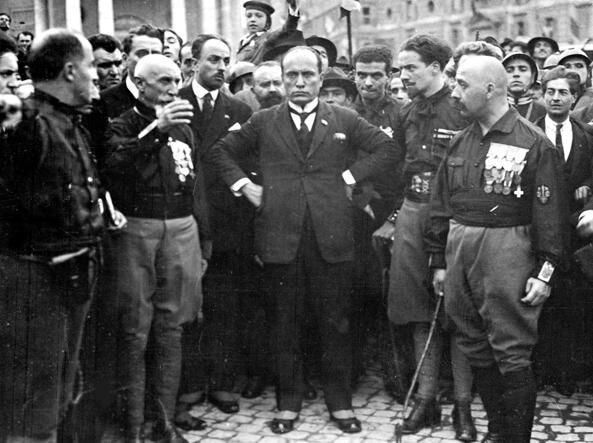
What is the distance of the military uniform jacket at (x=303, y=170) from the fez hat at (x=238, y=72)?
1951 mm

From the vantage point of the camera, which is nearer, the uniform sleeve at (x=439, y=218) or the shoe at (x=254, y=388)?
the uniform sleeve at (x=439, y=218)

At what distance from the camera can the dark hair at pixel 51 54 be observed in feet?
13.0

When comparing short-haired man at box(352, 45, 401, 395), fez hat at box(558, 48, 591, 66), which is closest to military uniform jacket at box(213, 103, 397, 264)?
short-haired man at box(352, 45, 401, 395)

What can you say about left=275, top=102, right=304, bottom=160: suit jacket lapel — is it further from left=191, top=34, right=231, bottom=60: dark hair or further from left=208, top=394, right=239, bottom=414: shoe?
left=208, top=394, right=239, bottom=414: shoe

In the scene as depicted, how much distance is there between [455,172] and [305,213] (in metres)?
1.14

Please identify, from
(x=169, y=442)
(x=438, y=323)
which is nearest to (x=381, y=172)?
(x=438, y=323)

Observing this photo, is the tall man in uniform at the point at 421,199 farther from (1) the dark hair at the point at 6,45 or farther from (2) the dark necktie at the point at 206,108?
(1) the dark hair at the point at 6,45

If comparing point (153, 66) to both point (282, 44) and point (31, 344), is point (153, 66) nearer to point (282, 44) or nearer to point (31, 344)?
point (31, 344)

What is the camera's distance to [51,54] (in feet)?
13.1

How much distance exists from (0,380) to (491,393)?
278cm

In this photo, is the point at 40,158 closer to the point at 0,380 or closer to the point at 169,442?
the point at 0,380

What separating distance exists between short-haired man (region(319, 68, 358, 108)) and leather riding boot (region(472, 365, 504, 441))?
3.11m

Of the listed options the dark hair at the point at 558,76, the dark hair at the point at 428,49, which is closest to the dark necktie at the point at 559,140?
the dark hair at the point at 558,76

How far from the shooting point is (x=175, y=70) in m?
4.86
